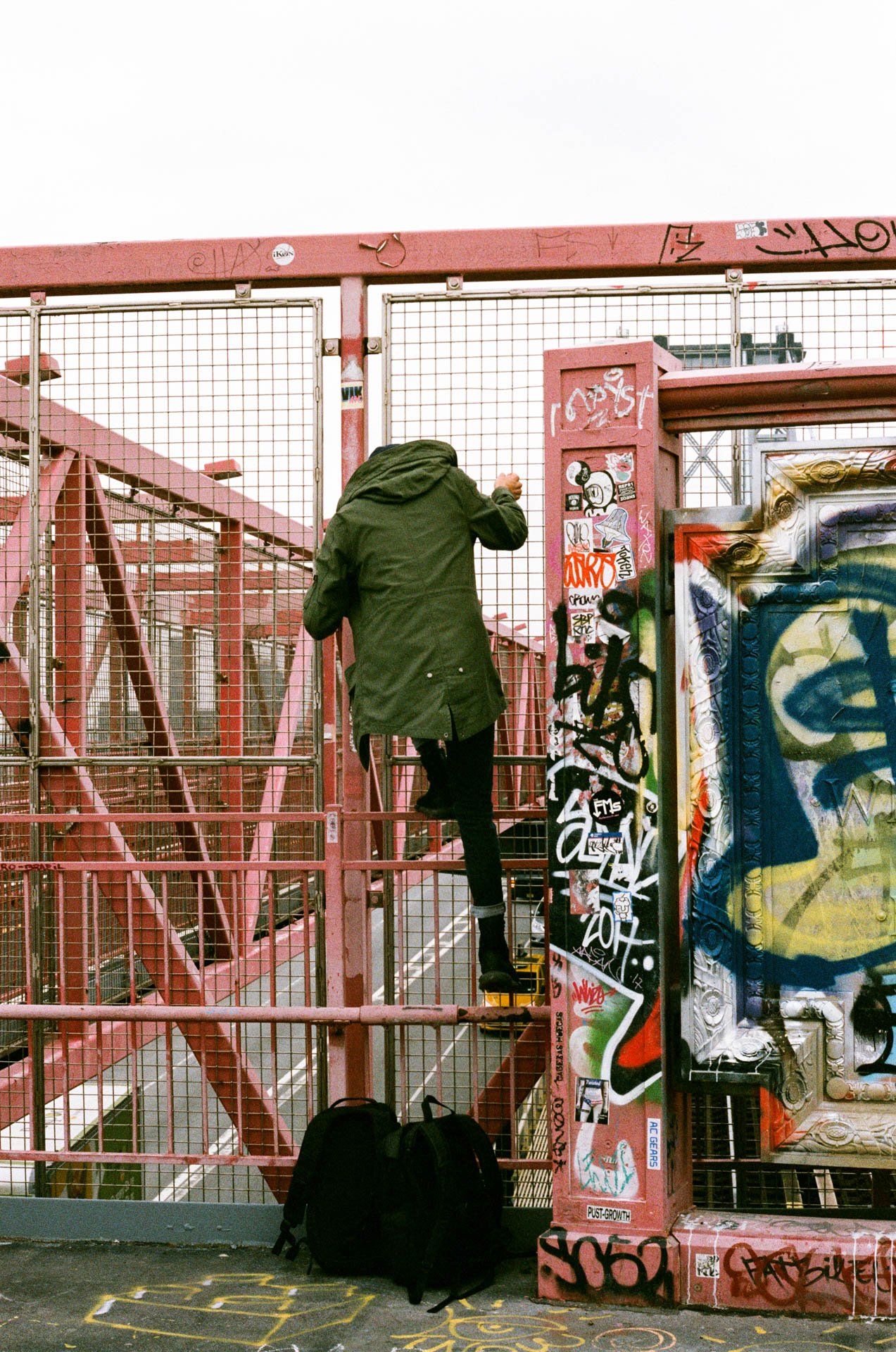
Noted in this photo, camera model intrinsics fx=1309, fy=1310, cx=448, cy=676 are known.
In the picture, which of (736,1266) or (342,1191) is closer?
(736,1266)

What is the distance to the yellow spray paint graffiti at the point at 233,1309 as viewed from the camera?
3.97m

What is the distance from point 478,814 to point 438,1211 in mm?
1299

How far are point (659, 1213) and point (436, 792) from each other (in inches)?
62.0

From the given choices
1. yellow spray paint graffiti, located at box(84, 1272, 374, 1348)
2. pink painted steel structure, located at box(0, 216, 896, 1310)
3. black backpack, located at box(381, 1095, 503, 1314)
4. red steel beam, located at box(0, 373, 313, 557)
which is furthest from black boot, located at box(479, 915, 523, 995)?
red steel beam, located at box(0, 373, 313, 557)

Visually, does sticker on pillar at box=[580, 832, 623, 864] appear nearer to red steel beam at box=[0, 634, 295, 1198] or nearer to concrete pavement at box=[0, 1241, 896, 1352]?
concrete pavement at box=[0, 1241, 896, 1352]

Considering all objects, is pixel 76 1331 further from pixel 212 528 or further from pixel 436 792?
pixel 212 528

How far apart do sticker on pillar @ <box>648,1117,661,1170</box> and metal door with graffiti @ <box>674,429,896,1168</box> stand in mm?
184

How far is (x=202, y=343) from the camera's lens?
17.1 feet

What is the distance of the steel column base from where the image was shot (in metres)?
3.94

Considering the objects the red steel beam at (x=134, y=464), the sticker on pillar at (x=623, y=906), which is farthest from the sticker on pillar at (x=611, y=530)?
the red steel beam at (x=134, y=464)

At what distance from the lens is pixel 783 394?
13.8 ft

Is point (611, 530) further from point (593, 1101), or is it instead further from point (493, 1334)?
point (493, 1334)

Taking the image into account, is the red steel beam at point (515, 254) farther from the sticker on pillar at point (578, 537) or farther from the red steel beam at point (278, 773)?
the red steel beam at point (278, 773)

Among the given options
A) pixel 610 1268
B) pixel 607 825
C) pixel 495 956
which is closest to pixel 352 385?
pixel 607 825
